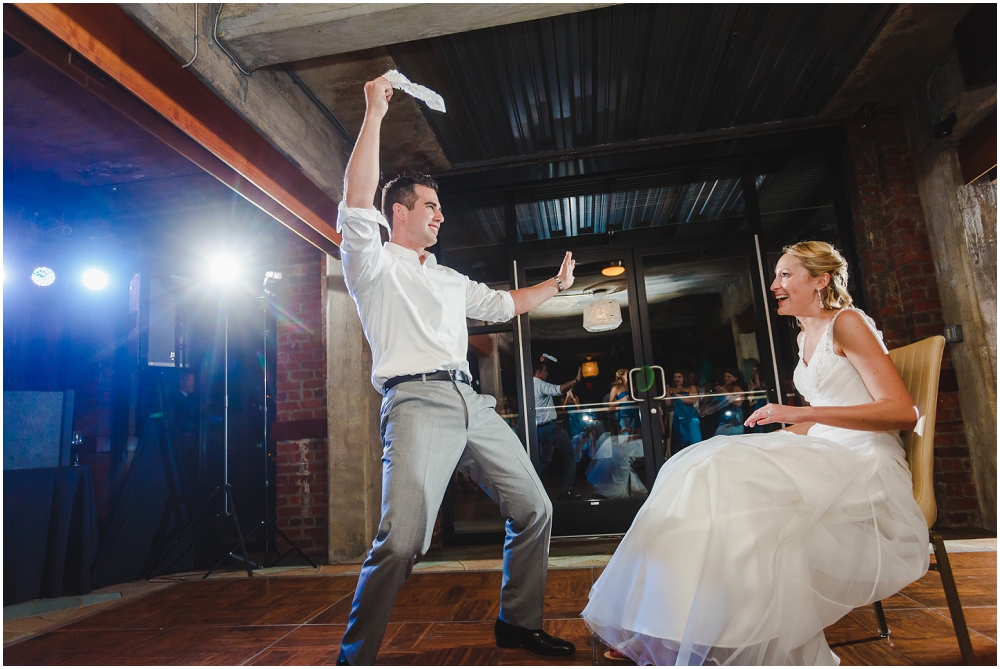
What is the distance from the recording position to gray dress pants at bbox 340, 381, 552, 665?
166 cm

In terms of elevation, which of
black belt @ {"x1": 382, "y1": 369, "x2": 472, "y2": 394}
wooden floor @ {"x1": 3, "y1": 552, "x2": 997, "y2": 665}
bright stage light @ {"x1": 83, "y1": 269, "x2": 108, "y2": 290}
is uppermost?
bright stage light @ {"x1": 83, "y1": 269, "x2": 108, "y2": 290}

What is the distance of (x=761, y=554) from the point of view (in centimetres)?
153

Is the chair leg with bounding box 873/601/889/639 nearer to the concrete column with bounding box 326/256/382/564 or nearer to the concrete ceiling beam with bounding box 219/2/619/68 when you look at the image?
the concrete ceiling beam with bounding box 219/2/619/68

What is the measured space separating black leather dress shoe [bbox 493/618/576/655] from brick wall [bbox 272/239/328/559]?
111 inches

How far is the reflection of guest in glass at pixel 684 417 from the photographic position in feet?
14.8

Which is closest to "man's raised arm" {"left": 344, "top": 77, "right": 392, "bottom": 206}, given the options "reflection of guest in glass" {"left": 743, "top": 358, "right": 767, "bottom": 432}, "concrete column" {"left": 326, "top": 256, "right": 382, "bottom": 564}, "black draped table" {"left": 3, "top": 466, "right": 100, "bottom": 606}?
"concrete column" {"left": 326, "top": 256, "right": 382, "bottom": 564}

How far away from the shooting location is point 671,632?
154cm

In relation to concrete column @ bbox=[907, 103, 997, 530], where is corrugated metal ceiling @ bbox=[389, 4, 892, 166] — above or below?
above

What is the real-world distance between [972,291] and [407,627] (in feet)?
13.3

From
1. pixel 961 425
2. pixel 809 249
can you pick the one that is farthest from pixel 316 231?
pixel 961 425

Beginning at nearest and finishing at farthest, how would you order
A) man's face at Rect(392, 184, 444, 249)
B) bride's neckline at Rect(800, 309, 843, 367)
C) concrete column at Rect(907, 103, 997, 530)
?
bride's neckline at Rect(800, 309, 843, 367) → man's face at Rect(392, 184, 444, 249) → concrete column at Rect(907, 103, 997, 530)

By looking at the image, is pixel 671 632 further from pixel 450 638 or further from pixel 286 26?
pixel 286 26

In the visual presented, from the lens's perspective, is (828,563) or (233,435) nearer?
(828,563)

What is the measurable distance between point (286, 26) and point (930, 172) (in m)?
4.31
